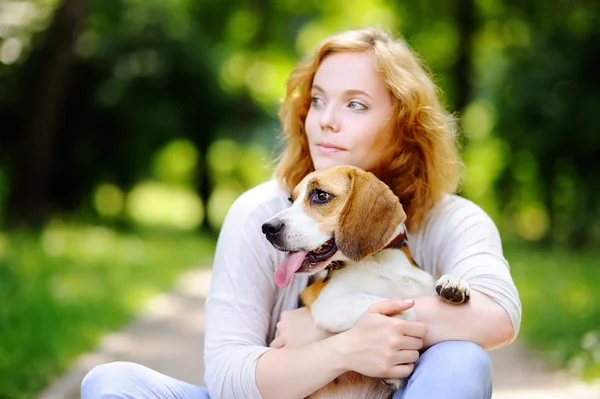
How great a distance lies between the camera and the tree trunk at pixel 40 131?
1285 centimetres

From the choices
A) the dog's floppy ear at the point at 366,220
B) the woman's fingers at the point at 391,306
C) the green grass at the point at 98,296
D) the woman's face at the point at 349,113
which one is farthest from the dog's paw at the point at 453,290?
the green grass at the point at 98,296

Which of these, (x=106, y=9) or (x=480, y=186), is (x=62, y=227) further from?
(x=480, y=186)

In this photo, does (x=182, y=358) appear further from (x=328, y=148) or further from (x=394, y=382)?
(x=394, y=382)

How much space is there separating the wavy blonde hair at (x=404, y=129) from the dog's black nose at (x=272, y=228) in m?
0.51

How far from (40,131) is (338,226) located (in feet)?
36.7

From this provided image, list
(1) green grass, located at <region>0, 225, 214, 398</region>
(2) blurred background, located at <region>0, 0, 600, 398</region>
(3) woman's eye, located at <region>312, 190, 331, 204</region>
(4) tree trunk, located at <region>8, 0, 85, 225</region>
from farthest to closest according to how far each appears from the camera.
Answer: (4) tree trunk, located at <region>8, 0, 85, 225</region> < (2) blurred background, located at <region>0, 0, 600, 398</region> < (1) green grass, located at <region>0, 225, 214, 398</region> < (3) woman's eye, located at <region>312, 190, 331, 204</region>

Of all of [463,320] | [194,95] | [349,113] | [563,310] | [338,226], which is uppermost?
[349,113]

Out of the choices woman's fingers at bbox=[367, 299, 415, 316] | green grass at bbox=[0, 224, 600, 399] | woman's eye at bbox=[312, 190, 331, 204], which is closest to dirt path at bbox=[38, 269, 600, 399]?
green grass at bbox=[0, 224, 600, 399]

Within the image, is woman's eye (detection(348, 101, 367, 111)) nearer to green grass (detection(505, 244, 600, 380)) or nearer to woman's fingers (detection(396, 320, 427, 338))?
woman's fingers (detection(396, 320, 427, 338))

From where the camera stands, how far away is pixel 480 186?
Answer: 1070 inches

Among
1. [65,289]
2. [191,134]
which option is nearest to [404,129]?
[65,289]

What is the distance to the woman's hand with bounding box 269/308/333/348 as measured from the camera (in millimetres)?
2785

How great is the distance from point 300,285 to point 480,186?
81.4ft

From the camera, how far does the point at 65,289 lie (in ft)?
27.1
